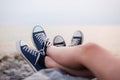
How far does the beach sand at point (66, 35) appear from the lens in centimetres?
121

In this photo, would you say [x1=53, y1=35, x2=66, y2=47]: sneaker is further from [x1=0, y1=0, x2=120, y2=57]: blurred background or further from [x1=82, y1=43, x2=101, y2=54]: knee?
[x1=82, y1=43, x2=101, y2=54]: knee

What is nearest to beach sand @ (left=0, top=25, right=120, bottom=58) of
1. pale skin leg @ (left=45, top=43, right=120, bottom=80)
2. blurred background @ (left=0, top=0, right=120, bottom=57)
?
blurred background @ (left=0, top=0, right=120, bottom=57)

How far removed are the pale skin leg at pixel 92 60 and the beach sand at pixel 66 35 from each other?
0.35 metres

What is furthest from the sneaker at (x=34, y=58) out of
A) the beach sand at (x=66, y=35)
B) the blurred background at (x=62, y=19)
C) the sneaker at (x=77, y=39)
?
the sneaker at (x=77, y=39)

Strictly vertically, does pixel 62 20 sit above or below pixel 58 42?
above

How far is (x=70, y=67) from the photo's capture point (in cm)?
75

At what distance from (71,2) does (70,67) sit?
0.80 m

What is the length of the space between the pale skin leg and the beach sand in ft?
1.16

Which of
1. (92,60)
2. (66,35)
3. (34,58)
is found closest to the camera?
(92,60)

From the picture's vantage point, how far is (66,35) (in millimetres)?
1416

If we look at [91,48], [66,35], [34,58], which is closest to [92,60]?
[91,48]

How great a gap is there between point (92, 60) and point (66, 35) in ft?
2.57

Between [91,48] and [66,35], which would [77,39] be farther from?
[91,48]

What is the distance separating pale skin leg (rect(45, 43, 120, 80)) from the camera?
0.59 meters
